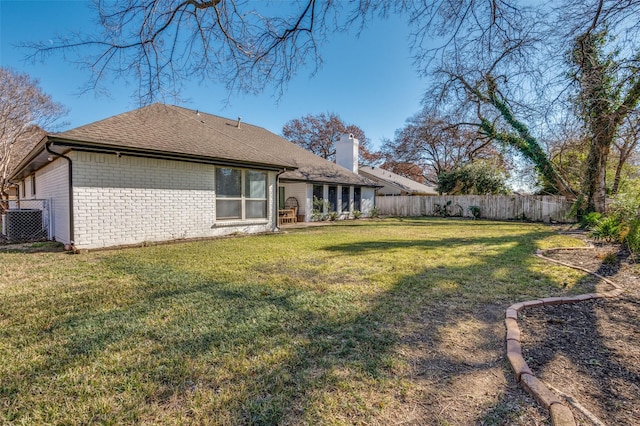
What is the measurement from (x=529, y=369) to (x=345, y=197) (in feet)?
50.2

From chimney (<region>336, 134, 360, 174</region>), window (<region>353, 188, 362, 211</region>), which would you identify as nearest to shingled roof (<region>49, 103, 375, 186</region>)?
window (<region>353, 188, 362, 211</region>)

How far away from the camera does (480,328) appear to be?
2.83 metres

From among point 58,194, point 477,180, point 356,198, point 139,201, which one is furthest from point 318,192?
point 477,180

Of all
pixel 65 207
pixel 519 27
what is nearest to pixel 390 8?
pixel 519 27

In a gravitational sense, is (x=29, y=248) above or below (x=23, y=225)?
below

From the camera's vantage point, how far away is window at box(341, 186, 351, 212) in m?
17.1

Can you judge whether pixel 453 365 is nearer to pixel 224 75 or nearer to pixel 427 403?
pixel 427 403

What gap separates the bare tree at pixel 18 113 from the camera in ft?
53.0

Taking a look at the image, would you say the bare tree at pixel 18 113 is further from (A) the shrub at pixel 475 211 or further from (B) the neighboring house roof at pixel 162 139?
(A) the shrub at pixel 475 211

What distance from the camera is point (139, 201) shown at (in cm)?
736

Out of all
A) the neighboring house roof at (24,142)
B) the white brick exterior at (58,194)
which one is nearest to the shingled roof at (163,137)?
the white brick exterior at (58,194)

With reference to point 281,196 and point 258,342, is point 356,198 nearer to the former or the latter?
point 281,196

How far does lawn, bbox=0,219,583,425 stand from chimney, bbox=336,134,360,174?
15.2 metres

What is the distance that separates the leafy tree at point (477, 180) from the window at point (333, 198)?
10671 millimetres
